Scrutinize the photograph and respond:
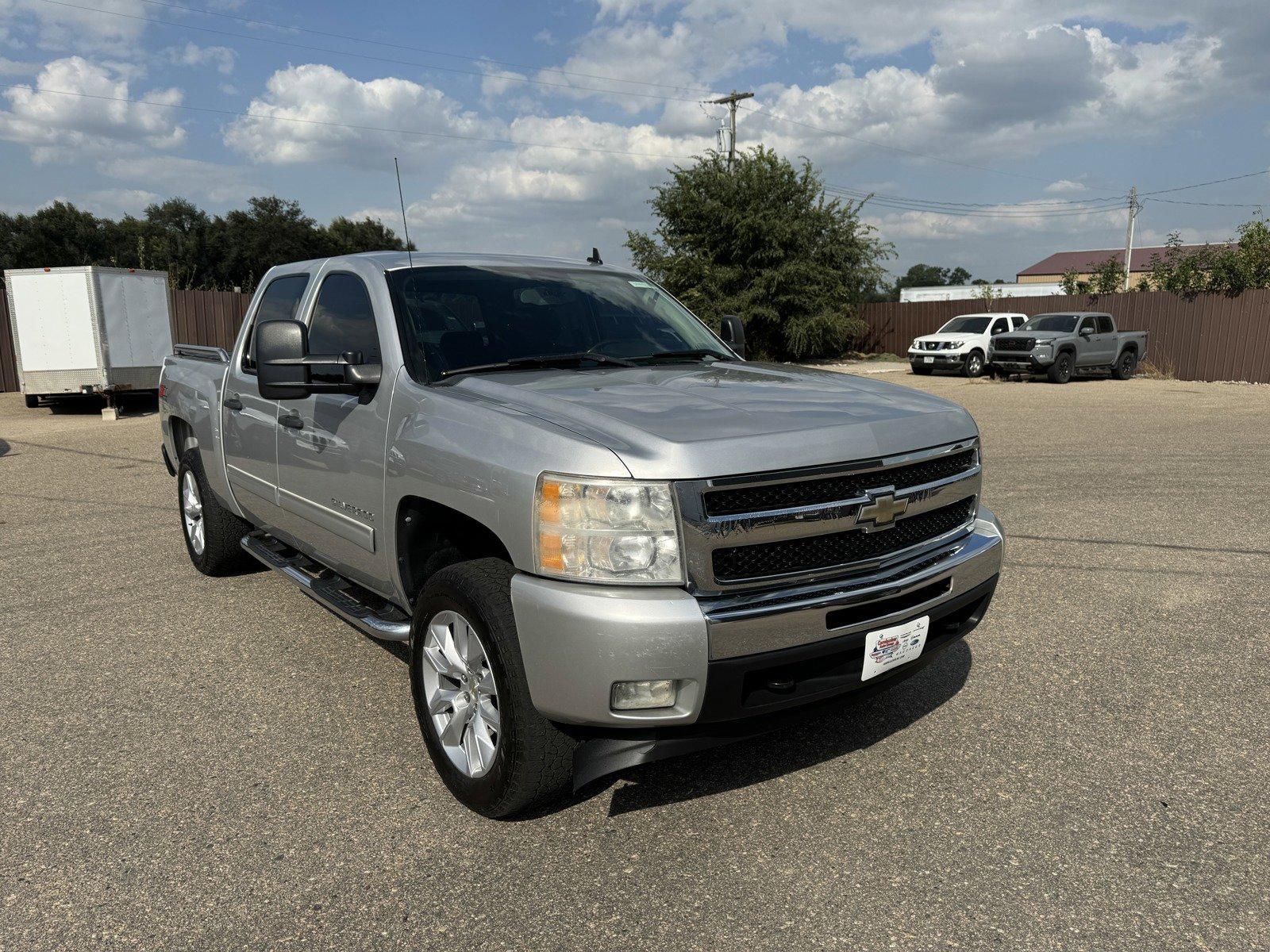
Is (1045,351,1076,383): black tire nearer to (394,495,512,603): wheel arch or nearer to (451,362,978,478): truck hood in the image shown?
(451,362,978,478): truck hood

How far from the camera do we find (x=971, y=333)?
84.5 feet

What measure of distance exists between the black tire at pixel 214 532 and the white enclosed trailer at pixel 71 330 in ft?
41.0

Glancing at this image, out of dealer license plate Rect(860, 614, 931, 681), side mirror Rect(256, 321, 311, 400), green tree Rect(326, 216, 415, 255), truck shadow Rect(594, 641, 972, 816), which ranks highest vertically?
green tree Rect(326, 216, 415, 255)

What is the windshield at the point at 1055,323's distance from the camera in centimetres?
2334

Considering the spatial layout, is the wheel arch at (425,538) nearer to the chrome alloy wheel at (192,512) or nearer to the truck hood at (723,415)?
the truck hood at (723,415)

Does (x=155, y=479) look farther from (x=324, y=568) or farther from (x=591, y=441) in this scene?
(x=591, y=441)

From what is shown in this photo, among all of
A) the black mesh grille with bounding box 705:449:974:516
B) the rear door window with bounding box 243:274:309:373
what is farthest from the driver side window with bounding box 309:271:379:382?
the black mesh grille with bounding box 705:449:974:516

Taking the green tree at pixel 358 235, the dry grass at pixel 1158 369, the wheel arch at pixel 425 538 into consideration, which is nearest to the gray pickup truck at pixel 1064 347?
the dry grass at pixel 1158 369

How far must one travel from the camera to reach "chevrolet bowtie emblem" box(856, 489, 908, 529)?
286cm

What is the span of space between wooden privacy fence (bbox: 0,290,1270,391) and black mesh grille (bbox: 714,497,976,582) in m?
22.2

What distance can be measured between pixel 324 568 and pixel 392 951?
2.36 m

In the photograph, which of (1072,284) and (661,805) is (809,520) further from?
(1072,284)

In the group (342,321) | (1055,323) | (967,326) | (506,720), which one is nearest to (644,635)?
(506,720)

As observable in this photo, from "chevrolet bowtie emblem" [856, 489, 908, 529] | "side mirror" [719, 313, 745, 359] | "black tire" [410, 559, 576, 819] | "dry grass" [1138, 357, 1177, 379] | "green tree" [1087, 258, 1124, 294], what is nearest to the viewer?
"black tire" [410, 559, 576, 819]
